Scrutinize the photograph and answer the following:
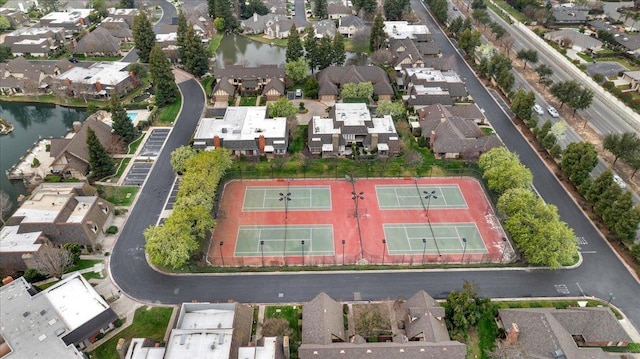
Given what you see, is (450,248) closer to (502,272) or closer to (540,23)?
(502,272)

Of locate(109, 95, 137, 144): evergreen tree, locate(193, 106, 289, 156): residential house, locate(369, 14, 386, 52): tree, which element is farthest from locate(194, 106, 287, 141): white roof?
locate(369, 14, 386, 52): tree

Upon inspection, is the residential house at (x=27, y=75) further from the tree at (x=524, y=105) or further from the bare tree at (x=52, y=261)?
the tree at (x=524, y=105)

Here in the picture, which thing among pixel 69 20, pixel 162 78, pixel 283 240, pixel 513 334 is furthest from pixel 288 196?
pixel 69 20

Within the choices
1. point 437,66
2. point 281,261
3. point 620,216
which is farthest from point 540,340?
point 437,66

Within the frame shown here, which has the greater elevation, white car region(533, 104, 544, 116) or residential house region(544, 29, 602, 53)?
residential house region(544, 29, 602, 53)

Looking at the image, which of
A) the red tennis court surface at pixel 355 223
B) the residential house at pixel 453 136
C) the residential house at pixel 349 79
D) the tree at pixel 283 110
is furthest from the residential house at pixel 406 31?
the red tennis court surface at pixel 355 223

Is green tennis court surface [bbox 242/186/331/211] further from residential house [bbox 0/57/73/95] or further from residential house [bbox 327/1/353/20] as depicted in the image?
residential house [bbox 327/1/353/20]
